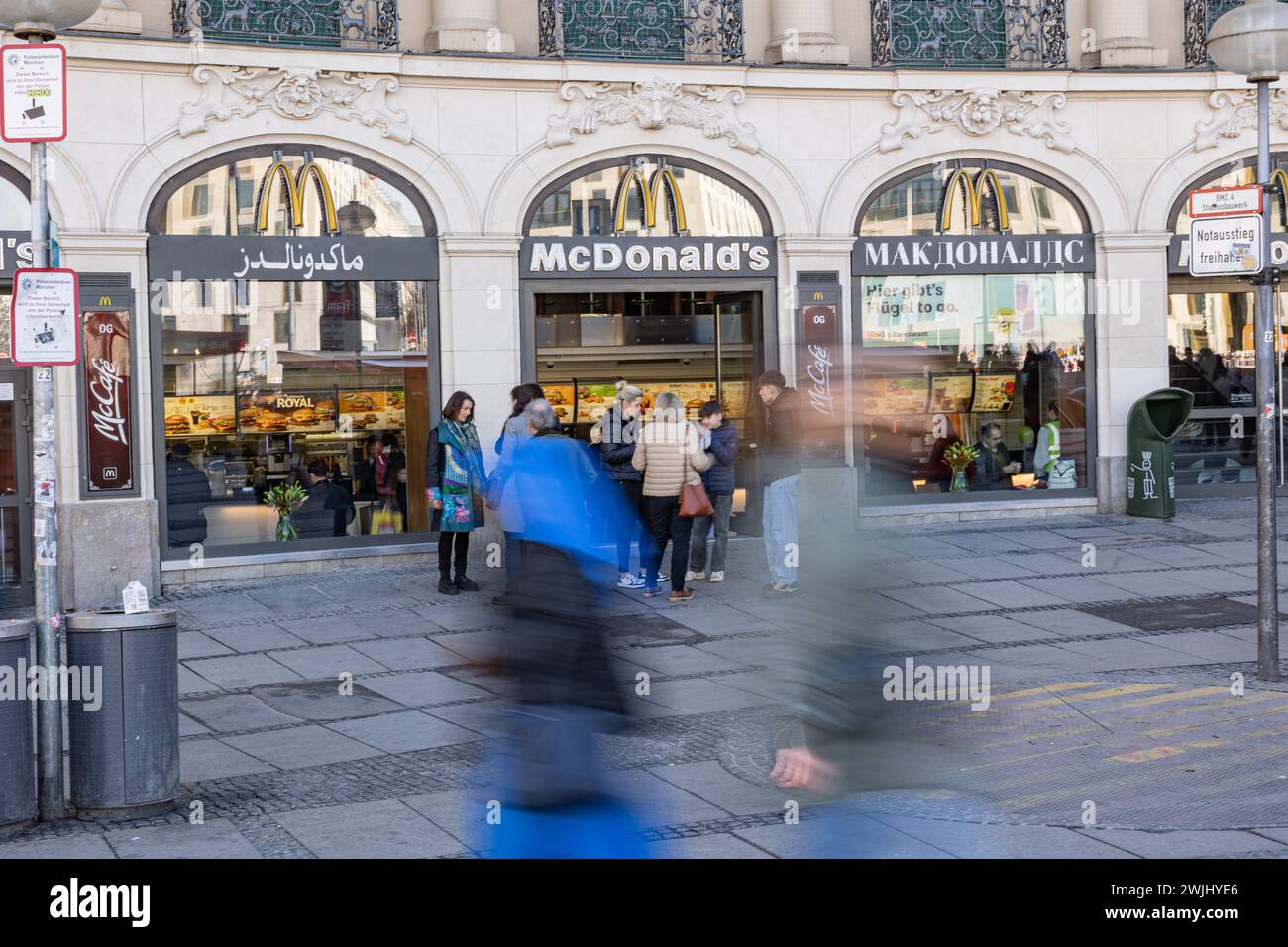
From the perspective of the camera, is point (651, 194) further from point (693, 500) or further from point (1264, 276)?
point (1264, 276)

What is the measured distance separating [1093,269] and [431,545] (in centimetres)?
808

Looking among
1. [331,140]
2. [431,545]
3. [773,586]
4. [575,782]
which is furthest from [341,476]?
[575,782]

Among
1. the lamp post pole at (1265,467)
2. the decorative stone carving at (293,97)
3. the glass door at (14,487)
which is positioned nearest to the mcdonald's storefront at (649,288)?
the decorative stone carving at (293,97)

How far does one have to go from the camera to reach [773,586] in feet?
42.9

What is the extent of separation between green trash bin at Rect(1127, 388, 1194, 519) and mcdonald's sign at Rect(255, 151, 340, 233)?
8.95 m

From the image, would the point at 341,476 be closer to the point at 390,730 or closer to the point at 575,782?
the point at 390,730

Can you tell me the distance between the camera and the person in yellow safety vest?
57.6ft

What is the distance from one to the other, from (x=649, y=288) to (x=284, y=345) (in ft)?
12.3

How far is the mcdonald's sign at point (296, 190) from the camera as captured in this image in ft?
47.3

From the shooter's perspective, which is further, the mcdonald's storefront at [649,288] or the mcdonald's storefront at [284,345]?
the mcdonald's storefront at [649,288]

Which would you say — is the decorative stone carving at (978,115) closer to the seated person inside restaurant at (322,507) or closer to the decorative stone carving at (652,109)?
the decorative stone carving at (652,109)

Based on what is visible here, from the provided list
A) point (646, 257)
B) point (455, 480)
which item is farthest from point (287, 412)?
point (646, 257)

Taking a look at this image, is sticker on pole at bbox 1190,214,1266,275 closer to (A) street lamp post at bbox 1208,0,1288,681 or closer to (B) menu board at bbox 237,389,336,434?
(A) street lamp post at bbox 1208,0,1288,681

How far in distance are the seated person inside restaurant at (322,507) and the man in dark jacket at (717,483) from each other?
3.56 meters
